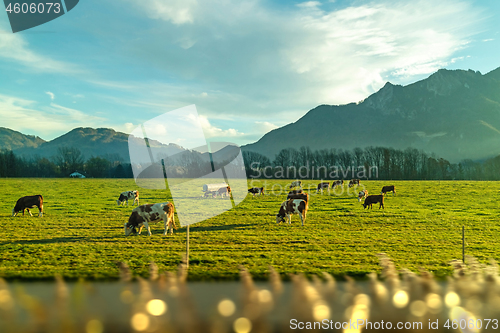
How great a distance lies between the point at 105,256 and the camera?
38.2 ft

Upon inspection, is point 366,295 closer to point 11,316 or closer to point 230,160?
point 11,316

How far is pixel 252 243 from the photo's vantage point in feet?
46.6

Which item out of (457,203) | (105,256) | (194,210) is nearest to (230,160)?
(105,256)

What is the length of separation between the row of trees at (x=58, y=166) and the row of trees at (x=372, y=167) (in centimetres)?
3820

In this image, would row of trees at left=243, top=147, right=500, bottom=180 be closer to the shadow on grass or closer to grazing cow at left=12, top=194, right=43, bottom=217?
grazing cow at left=12, top=194, right=43, bottom=217

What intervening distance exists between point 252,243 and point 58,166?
83.3 metres

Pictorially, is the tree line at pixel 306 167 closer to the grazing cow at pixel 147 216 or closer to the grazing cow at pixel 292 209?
the grazing cow at pixel 147 216

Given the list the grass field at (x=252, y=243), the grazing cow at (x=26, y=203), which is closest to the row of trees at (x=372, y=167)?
the grass field at (x=252, y=243)

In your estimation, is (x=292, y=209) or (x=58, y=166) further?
(x=58, y=166)

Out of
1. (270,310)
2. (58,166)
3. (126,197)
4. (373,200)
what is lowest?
(373,200)

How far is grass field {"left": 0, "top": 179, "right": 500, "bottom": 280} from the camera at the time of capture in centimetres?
983

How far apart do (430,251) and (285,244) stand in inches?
236

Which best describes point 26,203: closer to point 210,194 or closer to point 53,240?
point 53,240

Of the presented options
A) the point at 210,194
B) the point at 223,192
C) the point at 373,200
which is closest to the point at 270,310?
the point at 373,200
